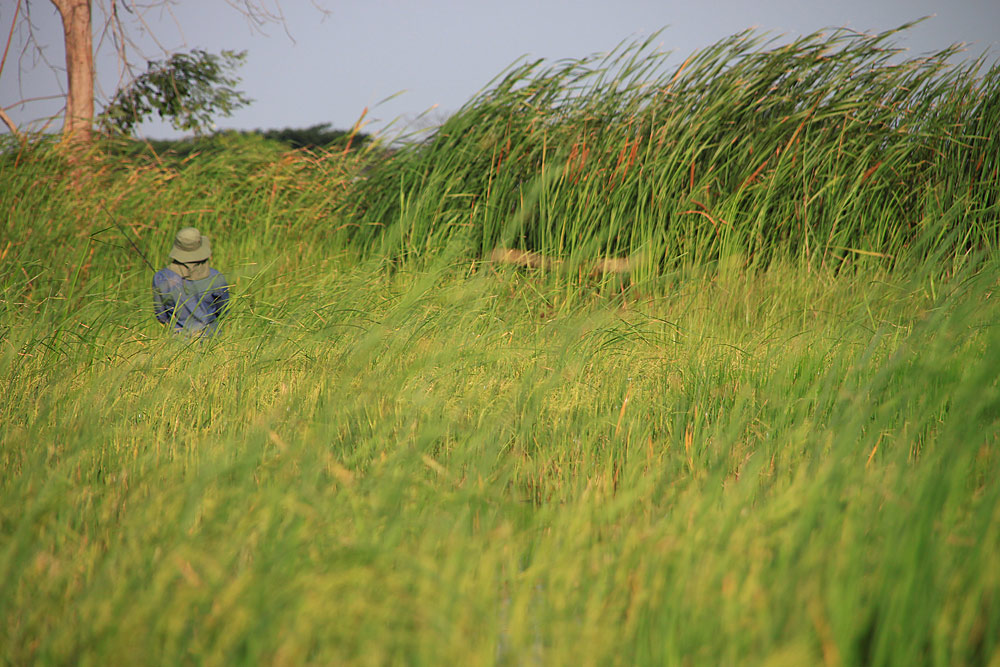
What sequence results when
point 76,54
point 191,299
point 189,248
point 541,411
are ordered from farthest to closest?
1. point 76,54
2. point 189,248
3. point 191,299
4. point 541,411

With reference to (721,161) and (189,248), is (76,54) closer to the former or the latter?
(189,248)

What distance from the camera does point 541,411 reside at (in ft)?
6.66

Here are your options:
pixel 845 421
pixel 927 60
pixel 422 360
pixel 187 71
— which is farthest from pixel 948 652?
pixel 187 71

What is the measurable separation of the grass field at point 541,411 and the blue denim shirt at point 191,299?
11cm

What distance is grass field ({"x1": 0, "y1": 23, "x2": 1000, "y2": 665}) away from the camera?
1.05m

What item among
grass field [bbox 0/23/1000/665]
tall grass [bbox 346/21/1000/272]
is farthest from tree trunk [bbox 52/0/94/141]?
tall grass [bbox 346/21/1000/272]

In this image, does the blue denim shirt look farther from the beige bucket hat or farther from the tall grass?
the tall grass

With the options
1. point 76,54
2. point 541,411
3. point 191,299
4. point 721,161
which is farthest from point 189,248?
point 76,54

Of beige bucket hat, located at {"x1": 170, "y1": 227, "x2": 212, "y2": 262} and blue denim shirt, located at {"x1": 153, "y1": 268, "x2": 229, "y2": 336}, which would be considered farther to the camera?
beige bucket hat, located at {"x1": 170, "y1": 227, "x2": 212, "y2": 262}

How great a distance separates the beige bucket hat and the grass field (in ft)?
1.04

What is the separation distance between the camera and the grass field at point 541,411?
105cm

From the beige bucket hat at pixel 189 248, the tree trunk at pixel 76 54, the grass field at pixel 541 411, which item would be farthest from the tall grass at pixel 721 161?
the tree trunk at pixel 76 54

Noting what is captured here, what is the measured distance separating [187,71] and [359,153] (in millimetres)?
3875

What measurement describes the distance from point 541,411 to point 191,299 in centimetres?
192
